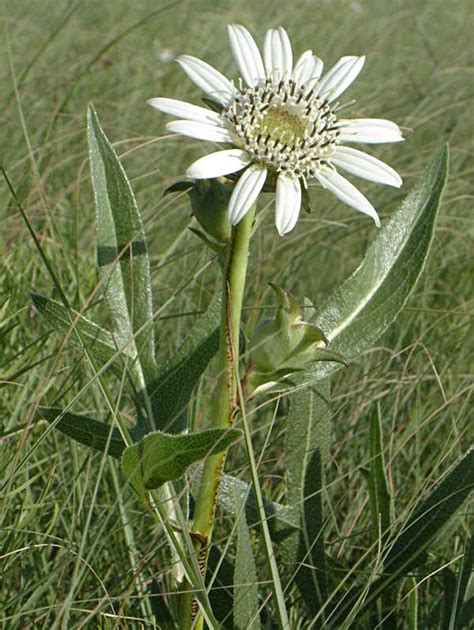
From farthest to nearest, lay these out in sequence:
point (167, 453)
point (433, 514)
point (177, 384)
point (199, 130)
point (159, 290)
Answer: point (159, 290) < point (433, 514) < point (177, 384) < point (199, 130) < point (167, 453)

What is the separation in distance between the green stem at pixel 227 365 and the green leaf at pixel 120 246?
0.52 ft

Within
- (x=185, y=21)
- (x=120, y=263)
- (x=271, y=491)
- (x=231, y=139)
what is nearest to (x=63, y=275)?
(x=271, y=491)

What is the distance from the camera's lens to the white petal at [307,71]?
1336 mm

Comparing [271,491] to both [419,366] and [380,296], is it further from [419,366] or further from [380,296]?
[380,296]

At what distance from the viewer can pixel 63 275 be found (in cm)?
217

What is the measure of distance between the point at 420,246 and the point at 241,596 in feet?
1.74

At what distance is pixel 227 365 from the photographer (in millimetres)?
1136

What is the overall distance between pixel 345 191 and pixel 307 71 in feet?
0.83

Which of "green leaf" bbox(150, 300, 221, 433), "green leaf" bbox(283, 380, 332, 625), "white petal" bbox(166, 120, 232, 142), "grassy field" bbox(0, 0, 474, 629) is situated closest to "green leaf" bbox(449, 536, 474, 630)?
"grassy field" bbox(0, 0, 474, 629)

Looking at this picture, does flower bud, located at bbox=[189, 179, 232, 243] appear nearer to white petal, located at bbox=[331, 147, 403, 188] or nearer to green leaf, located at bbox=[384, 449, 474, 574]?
white petal, located at bbox=[331, 147, 403, 188]

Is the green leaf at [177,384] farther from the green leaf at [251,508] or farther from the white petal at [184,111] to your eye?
the white petal at [184,111]

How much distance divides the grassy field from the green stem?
0.46 feet

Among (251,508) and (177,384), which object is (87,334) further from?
(251,508)

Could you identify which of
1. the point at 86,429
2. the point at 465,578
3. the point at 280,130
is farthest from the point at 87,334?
the point at 465,578
